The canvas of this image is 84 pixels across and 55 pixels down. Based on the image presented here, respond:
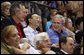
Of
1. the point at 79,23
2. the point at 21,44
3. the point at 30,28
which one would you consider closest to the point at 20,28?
the point at 30,28

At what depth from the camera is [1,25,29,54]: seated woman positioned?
156 inches

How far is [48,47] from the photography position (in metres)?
4.48

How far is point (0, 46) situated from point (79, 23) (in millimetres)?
3449

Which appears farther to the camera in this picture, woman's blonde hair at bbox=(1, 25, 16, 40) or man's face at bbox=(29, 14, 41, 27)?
man's face at bbox=(29, 14, 41, 27)

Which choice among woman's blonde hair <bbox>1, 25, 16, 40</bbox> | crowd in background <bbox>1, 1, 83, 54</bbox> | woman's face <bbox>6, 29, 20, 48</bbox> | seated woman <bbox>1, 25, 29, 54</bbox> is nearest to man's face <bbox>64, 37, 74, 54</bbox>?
crowd in background <bbox>1, 1, 83, 54</bbox>

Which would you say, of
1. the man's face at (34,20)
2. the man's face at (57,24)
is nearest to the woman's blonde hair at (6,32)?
the man's face at (34,20)

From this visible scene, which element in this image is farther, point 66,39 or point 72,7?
point 72,7

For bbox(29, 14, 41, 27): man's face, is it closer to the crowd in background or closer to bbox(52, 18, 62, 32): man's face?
the crowd in background

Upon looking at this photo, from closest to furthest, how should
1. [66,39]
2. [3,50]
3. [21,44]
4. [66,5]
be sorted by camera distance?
[3,50]
[21,44]
[66,39]
[66,5]

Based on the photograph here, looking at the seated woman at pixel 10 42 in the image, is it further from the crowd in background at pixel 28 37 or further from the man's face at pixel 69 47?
the man's face at pixel 69 47

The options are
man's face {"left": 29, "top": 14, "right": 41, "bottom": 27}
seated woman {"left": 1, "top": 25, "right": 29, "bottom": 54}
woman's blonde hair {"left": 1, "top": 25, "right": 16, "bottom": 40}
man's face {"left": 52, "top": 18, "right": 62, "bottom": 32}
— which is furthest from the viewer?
man's face {"left": 52, "top": 18, "right": 62, "bottom": 32}

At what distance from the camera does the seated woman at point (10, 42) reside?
3.97 m

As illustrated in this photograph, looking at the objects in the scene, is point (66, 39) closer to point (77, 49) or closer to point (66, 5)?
point (77, 49)

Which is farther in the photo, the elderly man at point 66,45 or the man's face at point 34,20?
the man's face at point 34,20
